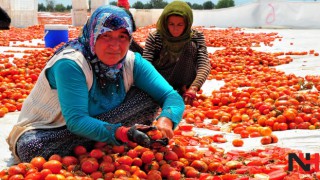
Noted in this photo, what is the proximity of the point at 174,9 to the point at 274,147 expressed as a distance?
205 cm

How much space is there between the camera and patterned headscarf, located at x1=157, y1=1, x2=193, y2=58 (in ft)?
15.1

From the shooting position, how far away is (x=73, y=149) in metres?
2.79

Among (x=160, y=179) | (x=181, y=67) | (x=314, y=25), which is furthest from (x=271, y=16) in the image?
(x=160, y=179)

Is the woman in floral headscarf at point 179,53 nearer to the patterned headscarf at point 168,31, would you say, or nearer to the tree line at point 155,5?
the patterned headscarf at point 168,31

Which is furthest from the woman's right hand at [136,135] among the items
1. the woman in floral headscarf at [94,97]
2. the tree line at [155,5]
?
the tree line at [155,5]

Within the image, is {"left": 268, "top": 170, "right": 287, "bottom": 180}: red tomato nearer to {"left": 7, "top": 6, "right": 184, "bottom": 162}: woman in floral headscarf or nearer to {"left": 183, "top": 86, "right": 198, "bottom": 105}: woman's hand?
{"left": 7, "top": 6, "right": 184, "bottom": 162}: woman in floral headscarf

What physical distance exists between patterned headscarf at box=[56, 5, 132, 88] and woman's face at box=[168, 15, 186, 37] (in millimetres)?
1985

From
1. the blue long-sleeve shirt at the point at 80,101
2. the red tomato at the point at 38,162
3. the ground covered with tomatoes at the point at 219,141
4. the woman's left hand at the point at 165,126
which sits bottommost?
the ground covered with tomatoes at the point at 219,141

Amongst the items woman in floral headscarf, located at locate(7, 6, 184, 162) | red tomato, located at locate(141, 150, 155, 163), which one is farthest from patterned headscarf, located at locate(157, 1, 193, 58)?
red tomato, located at locate(141, 150, 155, 163)

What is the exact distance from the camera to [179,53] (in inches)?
195

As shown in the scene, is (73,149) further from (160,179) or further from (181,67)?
(181,67)

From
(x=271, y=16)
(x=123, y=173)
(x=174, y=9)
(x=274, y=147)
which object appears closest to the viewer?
(x=123, y=173)

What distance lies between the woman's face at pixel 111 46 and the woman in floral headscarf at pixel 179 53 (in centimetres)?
207

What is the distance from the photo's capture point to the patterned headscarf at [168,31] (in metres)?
4.62
